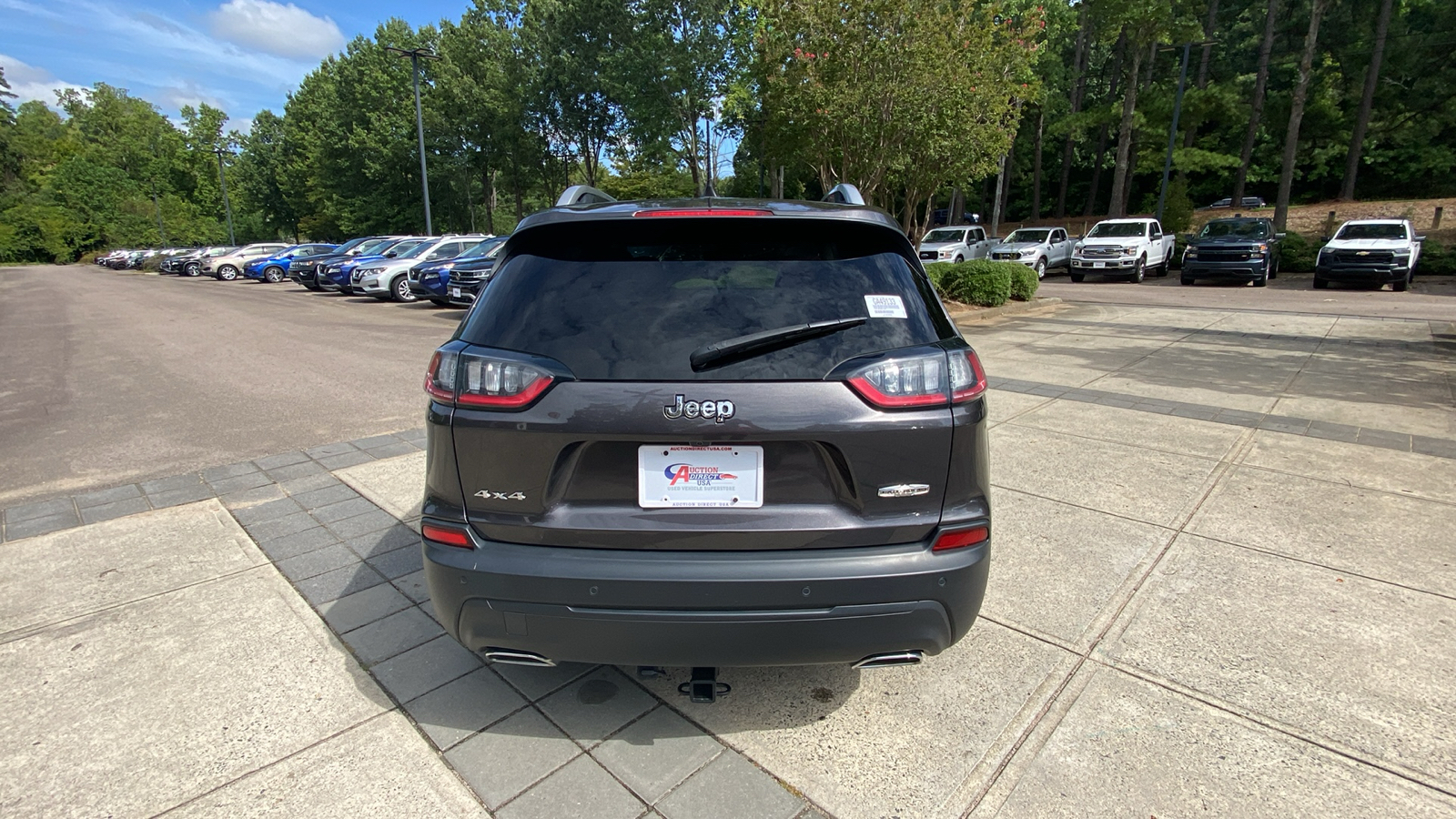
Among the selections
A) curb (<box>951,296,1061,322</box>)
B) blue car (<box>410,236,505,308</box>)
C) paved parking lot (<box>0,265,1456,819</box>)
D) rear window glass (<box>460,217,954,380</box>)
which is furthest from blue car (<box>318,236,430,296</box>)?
rear window glass (<box>460,217,954,380</box>)

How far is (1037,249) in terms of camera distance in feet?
78.4

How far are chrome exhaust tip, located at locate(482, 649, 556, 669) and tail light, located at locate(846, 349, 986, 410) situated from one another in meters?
1.25

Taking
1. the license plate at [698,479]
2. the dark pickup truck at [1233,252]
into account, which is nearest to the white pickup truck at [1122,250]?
the dark pickup truck at [1233,252]

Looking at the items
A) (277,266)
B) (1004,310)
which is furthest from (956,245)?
(277,266)

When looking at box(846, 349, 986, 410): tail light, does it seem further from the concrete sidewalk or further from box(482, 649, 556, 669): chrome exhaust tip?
the concrete sidewalk

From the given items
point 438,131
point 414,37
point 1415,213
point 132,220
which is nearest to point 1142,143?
point 1415,213

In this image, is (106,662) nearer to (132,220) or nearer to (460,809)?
(460,809)

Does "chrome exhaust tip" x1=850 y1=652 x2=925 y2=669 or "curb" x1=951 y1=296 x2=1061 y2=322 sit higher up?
"curb" x1=951 y1=296 x2=1061 y2=322

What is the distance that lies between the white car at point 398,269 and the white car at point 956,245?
44.3ft

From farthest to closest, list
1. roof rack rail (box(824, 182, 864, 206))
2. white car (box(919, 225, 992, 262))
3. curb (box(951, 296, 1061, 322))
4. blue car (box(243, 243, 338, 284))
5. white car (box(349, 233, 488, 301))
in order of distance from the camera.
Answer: blue car (box(243, 243, 338, 284)) < white car (box(919, 225, 992, 262)) < white car (box(349, 233, 488, 301)) < curb (box(951, 296, 1061, 322)) < roof rack rail (box(824, 182, 864, 206))

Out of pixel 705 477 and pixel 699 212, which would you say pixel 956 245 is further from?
pixel 705 477

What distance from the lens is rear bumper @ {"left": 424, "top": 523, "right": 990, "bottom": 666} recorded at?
1973 millimetres

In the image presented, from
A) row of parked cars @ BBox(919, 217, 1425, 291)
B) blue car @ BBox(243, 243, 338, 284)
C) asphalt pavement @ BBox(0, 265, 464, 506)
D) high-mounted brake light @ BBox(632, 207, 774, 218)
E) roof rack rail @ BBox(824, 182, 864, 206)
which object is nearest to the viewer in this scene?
high-mounted brake light @ BBox(632, 207, 774, 218)

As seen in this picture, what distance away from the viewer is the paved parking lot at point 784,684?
83.7 inches
